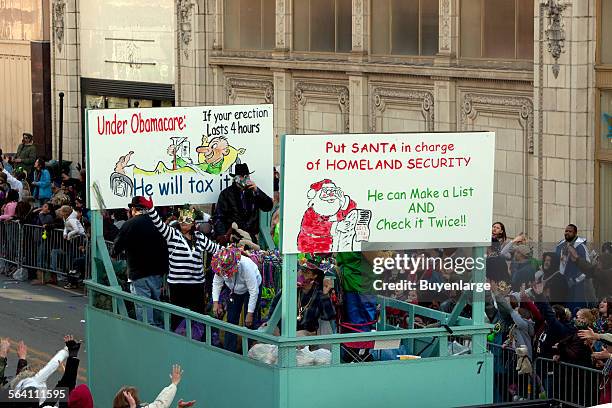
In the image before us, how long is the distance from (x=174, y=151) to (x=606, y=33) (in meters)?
8.34

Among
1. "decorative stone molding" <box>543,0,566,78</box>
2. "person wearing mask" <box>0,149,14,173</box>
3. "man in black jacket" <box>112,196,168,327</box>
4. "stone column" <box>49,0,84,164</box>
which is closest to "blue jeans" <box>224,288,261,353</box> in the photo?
"man in black jacket" <box>112,196,168,327</box>

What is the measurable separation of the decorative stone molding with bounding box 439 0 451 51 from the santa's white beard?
13.5 metres

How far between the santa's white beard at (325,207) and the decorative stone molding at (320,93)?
15.8 meters

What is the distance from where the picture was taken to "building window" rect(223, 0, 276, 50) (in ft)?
100

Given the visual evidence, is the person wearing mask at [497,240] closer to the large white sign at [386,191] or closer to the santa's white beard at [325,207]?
the large white sign at [386,191]

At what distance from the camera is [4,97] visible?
39.9m

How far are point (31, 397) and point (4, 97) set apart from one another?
27606 mm

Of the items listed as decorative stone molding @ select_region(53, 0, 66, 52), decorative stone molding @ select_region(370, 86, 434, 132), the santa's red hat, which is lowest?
the santa's red hat

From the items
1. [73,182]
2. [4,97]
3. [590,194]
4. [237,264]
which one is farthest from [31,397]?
[4,97]

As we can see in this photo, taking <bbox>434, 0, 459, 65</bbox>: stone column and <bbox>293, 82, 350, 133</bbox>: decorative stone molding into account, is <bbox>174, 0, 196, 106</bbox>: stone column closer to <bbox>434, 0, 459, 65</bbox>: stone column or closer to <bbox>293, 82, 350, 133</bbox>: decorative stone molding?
<bbox>293, 82, 350, 133</bbox>: decorative stone molding

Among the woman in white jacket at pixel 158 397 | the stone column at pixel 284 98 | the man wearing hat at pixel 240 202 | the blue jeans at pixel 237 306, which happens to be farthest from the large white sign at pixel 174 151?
the stone column at pixel 284 98

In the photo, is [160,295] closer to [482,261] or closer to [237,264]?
[237,264]

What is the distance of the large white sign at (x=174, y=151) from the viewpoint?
15797 millimetres

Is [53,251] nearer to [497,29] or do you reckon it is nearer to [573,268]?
[497,29]
